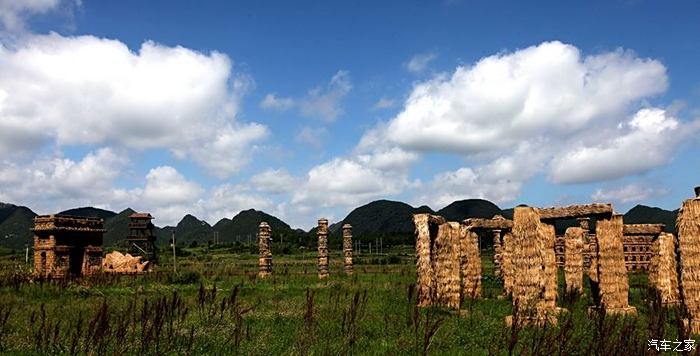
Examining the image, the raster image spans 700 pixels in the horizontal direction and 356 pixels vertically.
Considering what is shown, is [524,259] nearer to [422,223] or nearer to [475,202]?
[422,223]

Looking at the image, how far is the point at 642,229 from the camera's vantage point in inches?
673

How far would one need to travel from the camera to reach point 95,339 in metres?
4.95

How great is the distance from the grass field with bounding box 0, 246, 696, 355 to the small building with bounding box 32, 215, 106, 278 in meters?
1.85

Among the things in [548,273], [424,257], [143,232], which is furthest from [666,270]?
[143,232]

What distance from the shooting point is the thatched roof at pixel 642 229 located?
55.4 ft

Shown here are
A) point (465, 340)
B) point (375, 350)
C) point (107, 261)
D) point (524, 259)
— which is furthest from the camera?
point (107, 261)

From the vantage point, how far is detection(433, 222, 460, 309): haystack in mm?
14359

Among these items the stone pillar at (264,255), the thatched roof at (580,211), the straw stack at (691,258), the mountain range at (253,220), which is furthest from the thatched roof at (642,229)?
the mountain range at (253,220)

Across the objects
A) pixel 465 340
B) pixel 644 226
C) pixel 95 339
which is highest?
pixel 644 226

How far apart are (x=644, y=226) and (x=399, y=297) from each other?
8135 mm

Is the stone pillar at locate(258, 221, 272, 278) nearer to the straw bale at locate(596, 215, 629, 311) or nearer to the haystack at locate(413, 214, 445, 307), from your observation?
the haystack at locate(413, 214, 445, 307)

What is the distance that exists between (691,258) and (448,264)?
5670 millimetres

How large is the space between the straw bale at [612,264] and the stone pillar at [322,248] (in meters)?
16.3

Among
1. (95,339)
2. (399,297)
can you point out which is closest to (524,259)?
(399,297)
